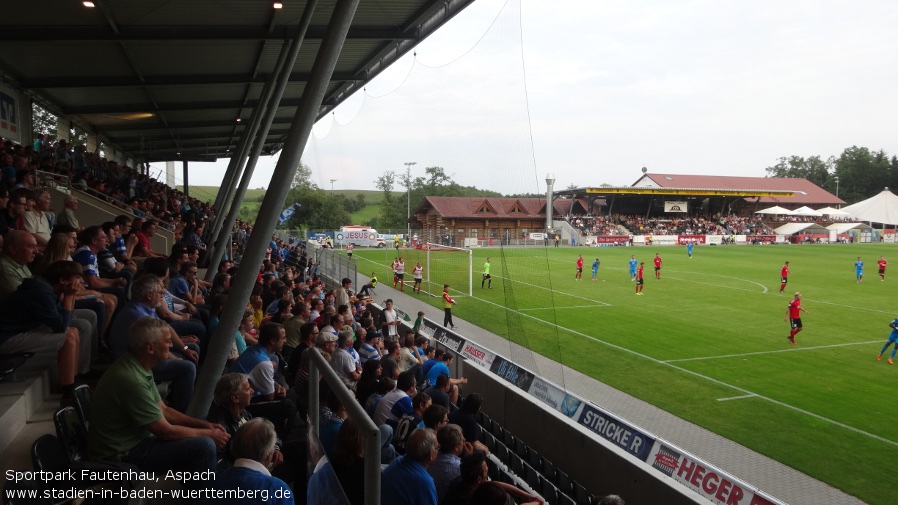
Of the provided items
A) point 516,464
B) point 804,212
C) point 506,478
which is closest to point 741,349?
point 516,464

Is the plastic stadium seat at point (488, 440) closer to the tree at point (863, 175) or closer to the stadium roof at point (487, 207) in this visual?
the stadium roof at point (487, 207)

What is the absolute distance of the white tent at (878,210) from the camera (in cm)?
8150

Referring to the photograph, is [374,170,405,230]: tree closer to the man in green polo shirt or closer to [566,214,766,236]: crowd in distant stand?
the man in green polo shirt

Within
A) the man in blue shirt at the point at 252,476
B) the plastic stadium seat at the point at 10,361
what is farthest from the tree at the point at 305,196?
the man in blue shirt at the point at 252,476

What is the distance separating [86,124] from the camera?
24.0m

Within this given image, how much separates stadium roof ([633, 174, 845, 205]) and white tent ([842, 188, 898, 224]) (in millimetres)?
3970

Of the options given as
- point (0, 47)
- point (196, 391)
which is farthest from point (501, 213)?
point (0, 47)

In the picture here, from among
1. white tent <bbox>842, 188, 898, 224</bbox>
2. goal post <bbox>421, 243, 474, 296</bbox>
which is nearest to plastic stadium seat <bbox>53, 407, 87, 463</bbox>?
goal post <bbox>421, 243, 474, 296</bbox>

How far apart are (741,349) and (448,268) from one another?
1734cm

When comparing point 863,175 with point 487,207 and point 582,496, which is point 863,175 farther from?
point 582,496

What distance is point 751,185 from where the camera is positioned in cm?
8500

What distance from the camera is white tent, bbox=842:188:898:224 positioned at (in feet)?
267

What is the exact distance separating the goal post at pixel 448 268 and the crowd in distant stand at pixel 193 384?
20.1 meters

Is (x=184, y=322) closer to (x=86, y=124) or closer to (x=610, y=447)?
(x=610, y=447)
